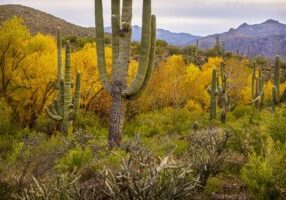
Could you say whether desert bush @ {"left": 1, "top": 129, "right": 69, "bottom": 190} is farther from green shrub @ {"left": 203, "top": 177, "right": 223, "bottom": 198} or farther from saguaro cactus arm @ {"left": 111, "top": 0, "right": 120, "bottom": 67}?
green shrub @ {"left": 203, "top": 177, "right": 223, "bottom": 198}

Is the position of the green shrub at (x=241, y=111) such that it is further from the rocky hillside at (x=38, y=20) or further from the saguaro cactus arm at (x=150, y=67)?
the rocky hillside at (x=38, y=20)

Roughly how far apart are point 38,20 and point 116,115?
75.9m

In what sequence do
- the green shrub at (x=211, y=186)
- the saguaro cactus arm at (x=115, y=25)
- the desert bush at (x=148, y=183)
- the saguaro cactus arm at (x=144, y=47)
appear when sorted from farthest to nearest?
the saguaro cactus arm at (x=115, y=25), the saguaro cactus arm at (x=144, y=47), the green shrub at (x=211, y=186), the desert bush at (x=148, y=183)

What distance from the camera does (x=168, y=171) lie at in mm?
6531

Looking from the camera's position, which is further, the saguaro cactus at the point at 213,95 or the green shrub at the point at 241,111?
the green shrub at the point at 241,111

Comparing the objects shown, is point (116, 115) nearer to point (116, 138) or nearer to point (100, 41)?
point (116, 138)

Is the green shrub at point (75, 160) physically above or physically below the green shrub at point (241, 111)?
above

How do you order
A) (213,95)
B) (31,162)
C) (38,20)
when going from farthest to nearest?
(38,20), (213,95), (31,162)

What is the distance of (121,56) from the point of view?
38.0 ft

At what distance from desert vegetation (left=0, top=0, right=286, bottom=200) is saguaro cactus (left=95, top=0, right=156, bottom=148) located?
3cm

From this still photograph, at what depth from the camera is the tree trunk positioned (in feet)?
38.6

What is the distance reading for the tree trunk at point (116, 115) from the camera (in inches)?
463

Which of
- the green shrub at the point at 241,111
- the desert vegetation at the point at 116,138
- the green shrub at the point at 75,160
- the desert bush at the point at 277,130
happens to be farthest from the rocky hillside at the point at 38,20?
the desert bush at the point at 277,130

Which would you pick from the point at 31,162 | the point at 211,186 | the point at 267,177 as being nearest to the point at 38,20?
the point at 31,162
